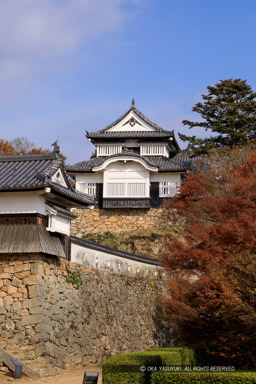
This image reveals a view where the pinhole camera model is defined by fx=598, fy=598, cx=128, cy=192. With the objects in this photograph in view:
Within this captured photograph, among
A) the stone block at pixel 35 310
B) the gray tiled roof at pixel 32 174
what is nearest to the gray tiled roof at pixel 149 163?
the gray tiled roof at pixel 32 174

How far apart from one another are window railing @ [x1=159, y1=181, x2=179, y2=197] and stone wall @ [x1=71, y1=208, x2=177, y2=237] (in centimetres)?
112

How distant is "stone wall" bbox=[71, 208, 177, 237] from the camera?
40562 millimetres

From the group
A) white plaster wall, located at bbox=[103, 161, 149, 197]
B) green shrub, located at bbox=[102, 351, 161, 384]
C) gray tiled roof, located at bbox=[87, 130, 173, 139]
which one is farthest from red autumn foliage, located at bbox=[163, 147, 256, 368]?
gray tiled roof, located at bbox=[87, 130, 173, 139]

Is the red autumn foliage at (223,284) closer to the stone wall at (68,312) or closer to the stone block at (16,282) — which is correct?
the stone wall at (68,312)

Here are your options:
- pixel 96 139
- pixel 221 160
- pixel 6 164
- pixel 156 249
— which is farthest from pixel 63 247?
pixel 96 139

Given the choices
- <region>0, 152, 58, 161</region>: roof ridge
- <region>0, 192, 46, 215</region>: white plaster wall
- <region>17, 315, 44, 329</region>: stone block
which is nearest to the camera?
<region>17, 315, 44, 329</region>: stone block

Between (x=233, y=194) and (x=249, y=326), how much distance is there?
35.4 ft

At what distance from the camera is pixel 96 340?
23.2m

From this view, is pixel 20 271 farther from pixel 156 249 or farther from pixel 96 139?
pixel 96 139

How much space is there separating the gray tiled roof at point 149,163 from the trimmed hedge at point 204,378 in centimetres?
2664

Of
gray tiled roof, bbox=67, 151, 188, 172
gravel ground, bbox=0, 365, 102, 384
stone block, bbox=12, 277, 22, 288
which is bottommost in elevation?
gravel ground, bbox=0, 365, 102, 384

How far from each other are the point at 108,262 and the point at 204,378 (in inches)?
458

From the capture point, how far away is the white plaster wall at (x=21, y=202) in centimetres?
1994

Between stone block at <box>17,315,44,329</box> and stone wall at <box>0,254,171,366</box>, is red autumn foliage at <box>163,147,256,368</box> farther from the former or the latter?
stone block at <box>17,315,44,329</box>
